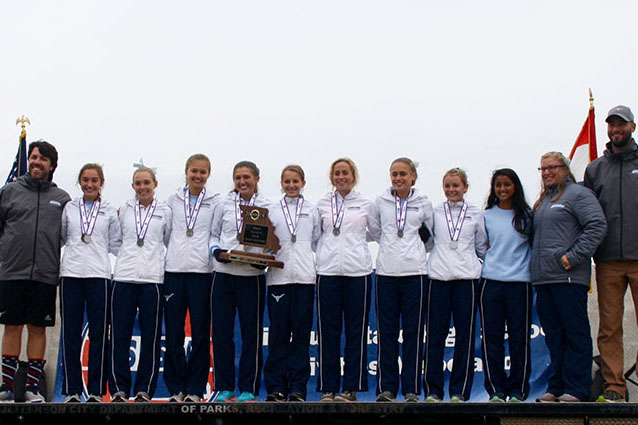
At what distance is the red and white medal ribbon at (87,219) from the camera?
197 inches

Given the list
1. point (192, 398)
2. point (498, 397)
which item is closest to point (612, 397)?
point (498, 397)

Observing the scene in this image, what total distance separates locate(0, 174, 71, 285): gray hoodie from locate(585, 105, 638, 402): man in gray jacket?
3.89m

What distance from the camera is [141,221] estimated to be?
509 cm

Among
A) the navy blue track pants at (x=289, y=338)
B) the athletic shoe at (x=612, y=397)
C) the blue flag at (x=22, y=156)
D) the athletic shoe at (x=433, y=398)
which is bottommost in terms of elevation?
the athletic shoe at (x=433, y=398)

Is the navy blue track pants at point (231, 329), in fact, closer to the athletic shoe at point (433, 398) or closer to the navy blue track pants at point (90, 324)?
the navy blue track pants at point (90, 324)

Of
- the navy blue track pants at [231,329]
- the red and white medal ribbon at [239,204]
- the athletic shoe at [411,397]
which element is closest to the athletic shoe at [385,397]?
the athletic shoe at [411,397]

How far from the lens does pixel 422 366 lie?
5.11 meters

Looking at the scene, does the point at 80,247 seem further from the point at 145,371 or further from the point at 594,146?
the point at 594,146

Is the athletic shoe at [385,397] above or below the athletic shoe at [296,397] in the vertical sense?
above

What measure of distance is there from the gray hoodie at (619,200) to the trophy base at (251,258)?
229cm

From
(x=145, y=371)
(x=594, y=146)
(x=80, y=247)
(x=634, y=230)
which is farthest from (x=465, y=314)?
(x=594, y=146)

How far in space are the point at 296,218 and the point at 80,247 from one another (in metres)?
1.57

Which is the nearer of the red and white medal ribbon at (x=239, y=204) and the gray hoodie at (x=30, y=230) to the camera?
the gray hoodie at (x=30, y=230)

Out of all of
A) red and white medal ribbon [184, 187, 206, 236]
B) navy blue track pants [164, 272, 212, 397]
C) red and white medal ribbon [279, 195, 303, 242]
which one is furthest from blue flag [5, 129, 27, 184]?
red and white medal ribbon [279, 195, 303, 242]
